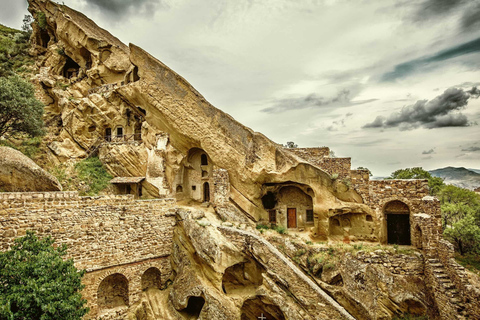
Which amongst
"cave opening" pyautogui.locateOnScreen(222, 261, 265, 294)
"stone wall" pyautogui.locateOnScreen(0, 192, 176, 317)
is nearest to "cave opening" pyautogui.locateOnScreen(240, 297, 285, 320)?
"cave opening" pyautogui.locateOnScreen(222, 261, 265, 294)

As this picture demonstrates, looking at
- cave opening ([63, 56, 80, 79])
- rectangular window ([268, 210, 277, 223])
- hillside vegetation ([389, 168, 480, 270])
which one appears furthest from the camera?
cave opening ([63, 56, 80, 79])

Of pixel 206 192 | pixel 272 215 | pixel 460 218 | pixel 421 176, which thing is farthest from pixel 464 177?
pixel 206 192

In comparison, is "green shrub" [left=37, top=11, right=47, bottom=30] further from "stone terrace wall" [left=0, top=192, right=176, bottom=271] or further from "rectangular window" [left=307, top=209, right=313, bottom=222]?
"rectangular window" [left=307, top=209, right=313, bottom=222]

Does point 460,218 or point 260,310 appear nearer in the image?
point 260,310

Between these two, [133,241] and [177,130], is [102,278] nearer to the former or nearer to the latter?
[133,241]

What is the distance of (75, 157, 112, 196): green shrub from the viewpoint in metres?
15.5

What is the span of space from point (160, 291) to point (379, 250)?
38.0 feet

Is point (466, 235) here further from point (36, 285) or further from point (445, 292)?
point (36, 285)

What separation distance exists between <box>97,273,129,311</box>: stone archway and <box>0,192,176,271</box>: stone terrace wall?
1523 millimetres

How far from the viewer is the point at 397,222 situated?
593 inches

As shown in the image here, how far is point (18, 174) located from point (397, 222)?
64.1 feet

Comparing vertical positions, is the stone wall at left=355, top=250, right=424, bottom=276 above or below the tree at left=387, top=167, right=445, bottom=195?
below

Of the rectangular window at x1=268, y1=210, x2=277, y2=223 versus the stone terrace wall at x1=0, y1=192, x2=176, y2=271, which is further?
the rectangular window at x1=268, y1=210, x2=277, y2=223

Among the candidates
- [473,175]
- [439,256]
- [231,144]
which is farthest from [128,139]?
[473,175]
